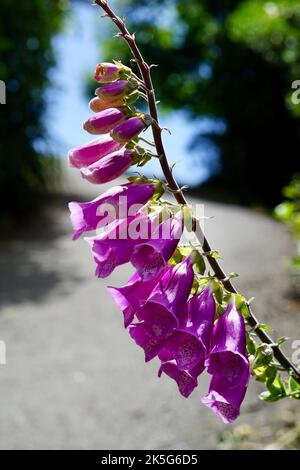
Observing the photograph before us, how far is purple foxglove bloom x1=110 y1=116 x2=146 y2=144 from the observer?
1.48 meters

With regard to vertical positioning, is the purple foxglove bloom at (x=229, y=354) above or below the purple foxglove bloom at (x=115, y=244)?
below

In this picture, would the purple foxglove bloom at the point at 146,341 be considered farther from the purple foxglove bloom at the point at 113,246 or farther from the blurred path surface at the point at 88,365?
the blurred path surface at the point at 88,365

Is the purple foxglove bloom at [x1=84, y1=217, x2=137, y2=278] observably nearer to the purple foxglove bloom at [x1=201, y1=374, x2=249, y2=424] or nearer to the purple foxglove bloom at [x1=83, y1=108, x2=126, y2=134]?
the purple foxglove bloom at [x1=83, y1=108, x2=126, y2=134]

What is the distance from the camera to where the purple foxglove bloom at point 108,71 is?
60.1 inches

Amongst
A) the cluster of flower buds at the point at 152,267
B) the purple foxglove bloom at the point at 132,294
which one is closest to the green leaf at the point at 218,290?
the cluster of flower buds at the point at 152,267

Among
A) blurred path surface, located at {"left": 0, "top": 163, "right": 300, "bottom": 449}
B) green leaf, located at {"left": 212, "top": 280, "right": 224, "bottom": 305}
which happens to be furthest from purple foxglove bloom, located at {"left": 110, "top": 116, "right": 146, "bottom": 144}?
blurred path surface, located at {"left": 0, "top": 163, "right": 300, "bottom": 449}

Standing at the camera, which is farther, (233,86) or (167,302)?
(233,86)

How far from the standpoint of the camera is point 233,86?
18.2 metres

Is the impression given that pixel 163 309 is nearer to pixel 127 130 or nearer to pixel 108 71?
pixel 127 130

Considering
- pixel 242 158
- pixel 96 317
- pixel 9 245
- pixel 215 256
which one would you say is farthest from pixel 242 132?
pixel 215 256

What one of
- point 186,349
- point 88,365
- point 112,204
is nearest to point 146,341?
point 186,349

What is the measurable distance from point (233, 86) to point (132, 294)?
17.4 meters
